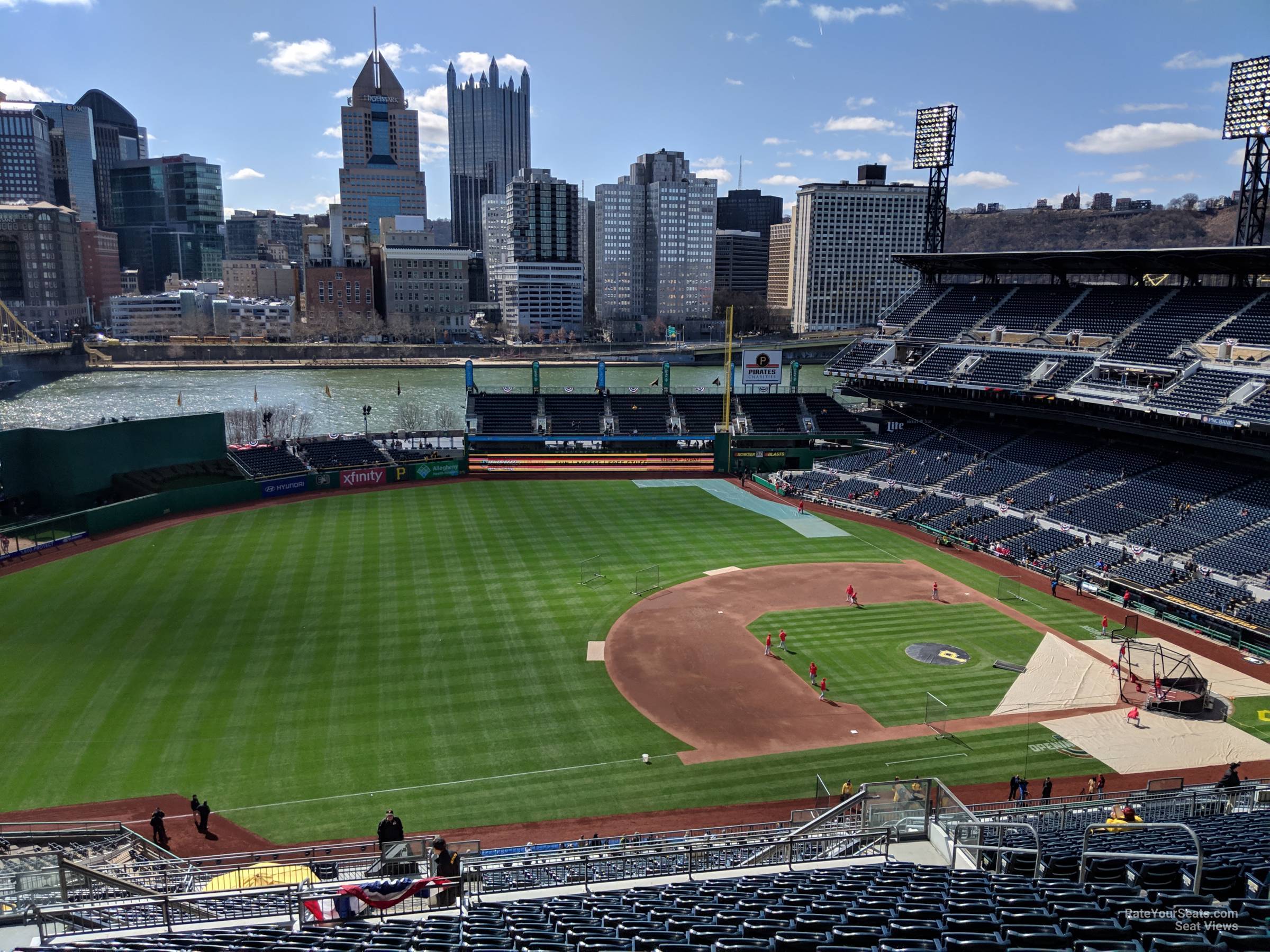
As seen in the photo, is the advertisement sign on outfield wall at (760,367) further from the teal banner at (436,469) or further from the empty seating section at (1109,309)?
the teal banner at (436,469)

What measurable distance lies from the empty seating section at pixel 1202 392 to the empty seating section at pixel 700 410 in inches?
1454

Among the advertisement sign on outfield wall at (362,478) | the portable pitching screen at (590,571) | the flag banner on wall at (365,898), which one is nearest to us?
the flag banner on wall at (365,898)

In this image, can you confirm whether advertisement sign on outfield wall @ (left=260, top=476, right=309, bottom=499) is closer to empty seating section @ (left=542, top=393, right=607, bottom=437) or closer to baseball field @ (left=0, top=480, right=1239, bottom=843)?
baseball field @ (left=0, top=480, right=1239, bottom=843)

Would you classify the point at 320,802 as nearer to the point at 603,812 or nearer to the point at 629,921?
the point at 603,812

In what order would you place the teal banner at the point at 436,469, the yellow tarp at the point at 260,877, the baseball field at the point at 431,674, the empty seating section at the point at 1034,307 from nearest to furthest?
the yellow tarp at the point at 260,877 → the baseball field at the point at 431,674 → the empty seating section at the point at 1034,307 → the teal banner at the point at 436,469

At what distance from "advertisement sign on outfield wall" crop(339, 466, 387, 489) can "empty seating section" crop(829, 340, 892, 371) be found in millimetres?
38790

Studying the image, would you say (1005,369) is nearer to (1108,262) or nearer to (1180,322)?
(1108,262)

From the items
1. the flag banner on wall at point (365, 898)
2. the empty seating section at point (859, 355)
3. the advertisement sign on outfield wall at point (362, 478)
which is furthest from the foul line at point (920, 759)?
the advertisement sign on outfield wall at point (362, 478)

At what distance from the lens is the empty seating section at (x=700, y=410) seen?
77.8m

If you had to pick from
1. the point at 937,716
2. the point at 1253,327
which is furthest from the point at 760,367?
the point at 937,716

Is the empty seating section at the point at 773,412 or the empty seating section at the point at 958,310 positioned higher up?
the empty seating section at the point at 958,310

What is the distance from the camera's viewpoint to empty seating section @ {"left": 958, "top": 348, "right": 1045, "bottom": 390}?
2361 inches

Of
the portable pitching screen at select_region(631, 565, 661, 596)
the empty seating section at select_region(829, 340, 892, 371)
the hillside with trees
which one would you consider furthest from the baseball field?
the hillside with trees

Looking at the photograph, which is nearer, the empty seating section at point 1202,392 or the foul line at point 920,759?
the foul line at point 920,759
